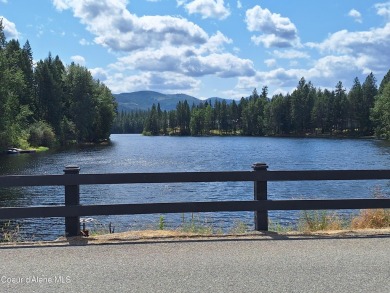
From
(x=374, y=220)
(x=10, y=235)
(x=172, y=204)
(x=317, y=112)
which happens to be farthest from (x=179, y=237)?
(x=317, y=112)

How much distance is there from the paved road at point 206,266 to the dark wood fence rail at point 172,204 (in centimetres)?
72

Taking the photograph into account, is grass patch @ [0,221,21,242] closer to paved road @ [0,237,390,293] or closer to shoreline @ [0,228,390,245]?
shoreline @ [0,228,390,245]

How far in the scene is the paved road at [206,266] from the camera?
5504 mm

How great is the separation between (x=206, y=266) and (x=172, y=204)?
81.1 inches

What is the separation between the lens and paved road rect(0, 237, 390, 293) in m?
5.50

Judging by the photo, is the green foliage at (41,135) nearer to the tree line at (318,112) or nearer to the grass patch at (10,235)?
the grass patch at (10,235)

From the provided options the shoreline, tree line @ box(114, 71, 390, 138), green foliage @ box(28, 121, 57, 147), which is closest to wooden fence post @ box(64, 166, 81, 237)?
the shoreline

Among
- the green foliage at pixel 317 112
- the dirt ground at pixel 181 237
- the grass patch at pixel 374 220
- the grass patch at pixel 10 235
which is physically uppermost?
the green foliage at pixel 317 112

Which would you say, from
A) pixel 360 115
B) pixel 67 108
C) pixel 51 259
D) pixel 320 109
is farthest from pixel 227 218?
pixel 320 109

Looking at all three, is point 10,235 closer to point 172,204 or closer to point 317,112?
point 172,204

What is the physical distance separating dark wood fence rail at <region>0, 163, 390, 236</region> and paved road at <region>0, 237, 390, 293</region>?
0.72 metres

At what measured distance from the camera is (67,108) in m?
102

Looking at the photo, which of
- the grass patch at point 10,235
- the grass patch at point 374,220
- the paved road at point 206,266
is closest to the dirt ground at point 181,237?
the paved road at point 206,266

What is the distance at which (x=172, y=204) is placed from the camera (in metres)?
8.17
